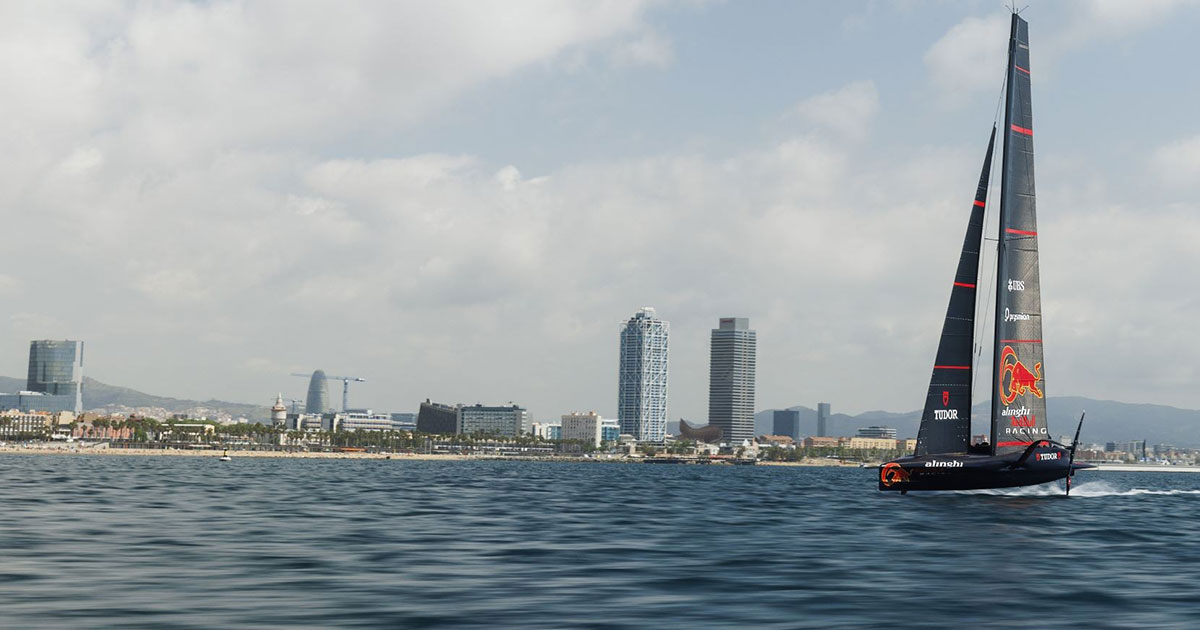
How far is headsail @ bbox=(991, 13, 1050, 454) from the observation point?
57.4 metres

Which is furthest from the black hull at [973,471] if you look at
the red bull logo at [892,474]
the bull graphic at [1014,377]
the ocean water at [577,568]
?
the ocean water at [577,568]

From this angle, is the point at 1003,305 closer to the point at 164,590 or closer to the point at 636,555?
the point at 636,555

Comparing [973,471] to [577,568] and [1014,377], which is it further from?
[577,568]

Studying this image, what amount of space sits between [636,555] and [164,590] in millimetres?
11759

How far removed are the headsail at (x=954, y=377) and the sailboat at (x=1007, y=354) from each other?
50mm

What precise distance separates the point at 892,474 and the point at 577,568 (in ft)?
114

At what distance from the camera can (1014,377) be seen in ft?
190

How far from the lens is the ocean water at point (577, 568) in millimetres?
18891

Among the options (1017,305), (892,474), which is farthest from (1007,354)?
(892,474)

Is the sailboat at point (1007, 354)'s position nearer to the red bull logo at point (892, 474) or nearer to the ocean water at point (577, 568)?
the red bull logo at point (892, 474)

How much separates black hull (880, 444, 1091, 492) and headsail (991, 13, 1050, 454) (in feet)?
4.74

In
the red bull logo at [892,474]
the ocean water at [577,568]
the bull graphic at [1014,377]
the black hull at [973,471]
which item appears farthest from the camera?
the bull graphic at [1014,377]

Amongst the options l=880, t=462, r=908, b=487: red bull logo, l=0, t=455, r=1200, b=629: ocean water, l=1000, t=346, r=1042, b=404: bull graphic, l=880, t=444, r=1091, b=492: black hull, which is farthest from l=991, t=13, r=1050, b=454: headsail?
l=0, t=455, r=1200, b=629: ocean water

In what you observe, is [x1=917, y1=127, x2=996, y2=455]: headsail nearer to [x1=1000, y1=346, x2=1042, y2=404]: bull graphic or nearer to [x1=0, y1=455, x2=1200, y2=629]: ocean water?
[x1=1000, y1=346, x2=1042, y2=404]: bull graphic
